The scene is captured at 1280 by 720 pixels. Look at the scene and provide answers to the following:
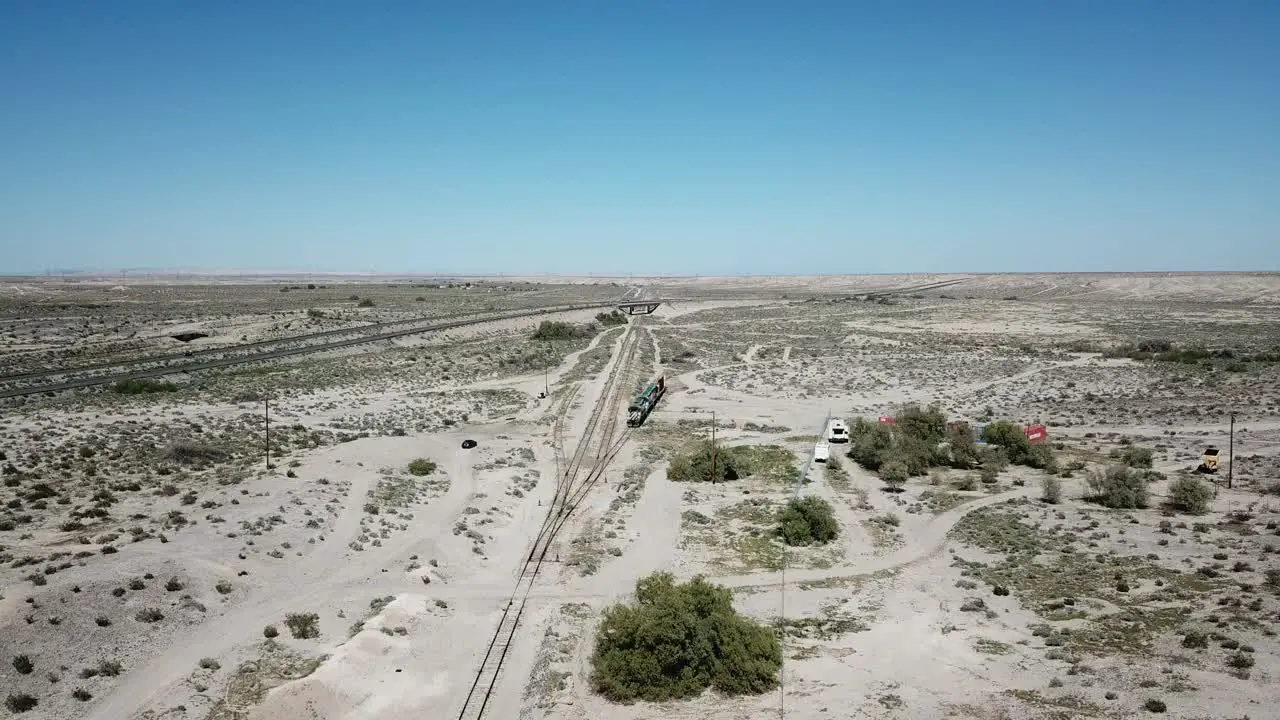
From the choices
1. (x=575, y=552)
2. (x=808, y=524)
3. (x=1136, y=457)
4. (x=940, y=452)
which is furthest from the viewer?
(x=940, y=452)

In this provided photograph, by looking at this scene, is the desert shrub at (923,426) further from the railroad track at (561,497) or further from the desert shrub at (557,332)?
the desert shrub at (557,332)

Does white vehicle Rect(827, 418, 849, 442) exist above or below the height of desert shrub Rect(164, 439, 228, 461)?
below

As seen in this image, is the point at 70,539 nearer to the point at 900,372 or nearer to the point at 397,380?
the point at 397,380

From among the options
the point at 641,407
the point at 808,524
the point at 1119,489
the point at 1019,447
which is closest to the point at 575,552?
the point at 808,524

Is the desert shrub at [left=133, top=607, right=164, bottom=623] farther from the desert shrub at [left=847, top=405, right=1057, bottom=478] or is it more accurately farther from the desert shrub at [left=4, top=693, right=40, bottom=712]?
the desert shrub at [left=847, top=405, right=1057, bottom=478]

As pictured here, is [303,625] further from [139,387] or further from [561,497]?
[139,387]

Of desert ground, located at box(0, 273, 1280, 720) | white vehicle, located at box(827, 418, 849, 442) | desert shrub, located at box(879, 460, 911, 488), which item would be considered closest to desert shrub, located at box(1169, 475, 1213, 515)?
desert ground, located at box(0, 273, 1280, 720)

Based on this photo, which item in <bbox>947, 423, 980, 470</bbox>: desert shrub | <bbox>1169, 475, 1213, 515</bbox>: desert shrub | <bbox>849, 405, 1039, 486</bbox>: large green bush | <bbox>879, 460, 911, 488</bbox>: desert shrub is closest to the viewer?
<bbox>1169, 475, 1213, 515</bbox>: desert shrub

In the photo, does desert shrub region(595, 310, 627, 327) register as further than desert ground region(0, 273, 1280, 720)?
Yes
